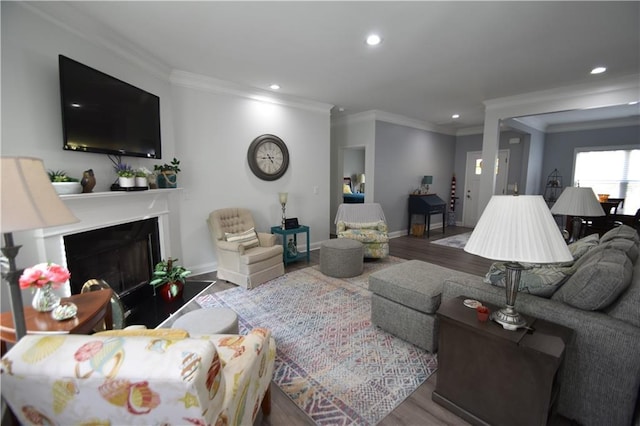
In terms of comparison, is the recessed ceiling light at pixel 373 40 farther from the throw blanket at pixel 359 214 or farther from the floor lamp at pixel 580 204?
the throw blanket at pixel 359 214

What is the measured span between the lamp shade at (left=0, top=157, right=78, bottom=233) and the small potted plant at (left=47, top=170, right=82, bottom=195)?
1.17 m

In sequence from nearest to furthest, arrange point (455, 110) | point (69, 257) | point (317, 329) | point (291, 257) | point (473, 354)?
point (473, 354), point (69, 257), point (317, 329), point (291, 257), point (455, 110)

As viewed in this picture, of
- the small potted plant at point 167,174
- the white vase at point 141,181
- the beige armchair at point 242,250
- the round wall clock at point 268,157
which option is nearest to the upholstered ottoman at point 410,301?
the beige armchair at point 242,250

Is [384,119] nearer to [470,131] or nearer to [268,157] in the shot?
[268,157]

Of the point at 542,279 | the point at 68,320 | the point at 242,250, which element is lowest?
the point at 242,250

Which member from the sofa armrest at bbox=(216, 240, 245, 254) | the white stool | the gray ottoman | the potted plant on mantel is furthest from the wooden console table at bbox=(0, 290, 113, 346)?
the gray ottoman

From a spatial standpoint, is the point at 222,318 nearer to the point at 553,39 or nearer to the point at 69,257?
the point at 69,257

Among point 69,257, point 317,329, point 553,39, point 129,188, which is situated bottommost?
point 317,329

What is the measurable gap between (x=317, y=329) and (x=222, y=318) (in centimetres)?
89

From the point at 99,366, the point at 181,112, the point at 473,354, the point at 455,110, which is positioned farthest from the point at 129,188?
the point at 455,110

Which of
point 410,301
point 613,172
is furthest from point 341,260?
point 613,172

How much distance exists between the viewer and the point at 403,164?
253 inches

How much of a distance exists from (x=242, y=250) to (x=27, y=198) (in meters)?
2.36

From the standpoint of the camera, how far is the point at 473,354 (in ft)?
4.86
